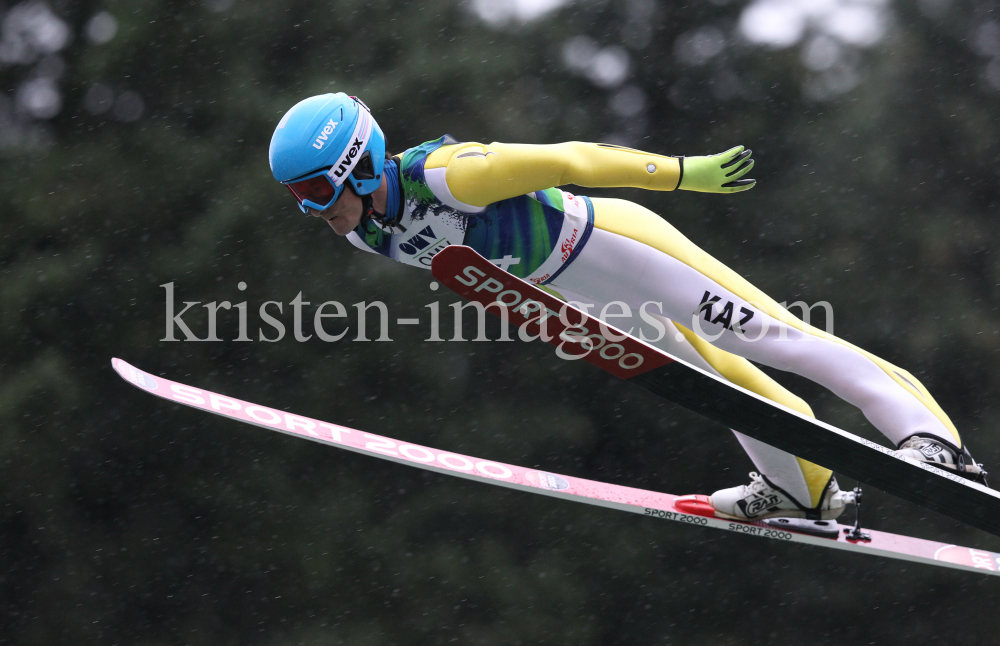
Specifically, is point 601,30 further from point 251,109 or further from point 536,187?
point 536,187

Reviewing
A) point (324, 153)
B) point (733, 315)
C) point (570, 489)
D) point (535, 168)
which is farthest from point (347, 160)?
point (570, 489)

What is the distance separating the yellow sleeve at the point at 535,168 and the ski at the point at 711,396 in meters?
0.19

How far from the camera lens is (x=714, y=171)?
7.75 ft

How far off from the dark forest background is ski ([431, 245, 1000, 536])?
11.8ft

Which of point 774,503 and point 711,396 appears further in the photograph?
point 774,503

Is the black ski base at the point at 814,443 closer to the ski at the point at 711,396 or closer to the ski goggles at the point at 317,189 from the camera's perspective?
the ski at the point at 711,396

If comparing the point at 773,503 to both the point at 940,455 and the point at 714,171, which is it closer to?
the point at 940,455

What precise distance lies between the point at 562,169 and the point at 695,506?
1146 mm

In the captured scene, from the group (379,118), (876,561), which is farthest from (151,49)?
(876,561)

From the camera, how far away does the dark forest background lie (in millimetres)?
5945

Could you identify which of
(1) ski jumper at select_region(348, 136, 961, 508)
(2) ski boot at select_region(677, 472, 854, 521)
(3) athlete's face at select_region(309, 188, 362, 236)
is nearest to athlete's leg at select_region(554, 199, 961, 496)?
(1) ski jumper at select_region(348, 136, 961, 508)

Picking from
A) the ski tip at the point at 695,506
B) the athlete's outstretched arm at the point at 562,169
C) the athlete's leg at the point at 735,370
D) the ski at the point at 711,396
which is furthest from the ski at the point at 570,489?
the athlete's outstretched arm at the point at 562,169

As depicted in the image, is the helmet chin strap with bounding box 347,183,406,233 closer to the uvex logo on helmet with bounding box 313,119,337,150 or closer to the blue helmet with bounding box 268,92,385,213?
the blue helmet with bounding box 268,92,385,213

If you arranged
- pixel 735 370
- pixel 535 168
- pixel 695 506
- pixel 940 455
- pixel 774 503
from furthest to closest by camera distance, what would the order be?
pixel 695 506 → pixel 774 503 → pixel 735 370 → pixel 940 455 → pixel 535 168
